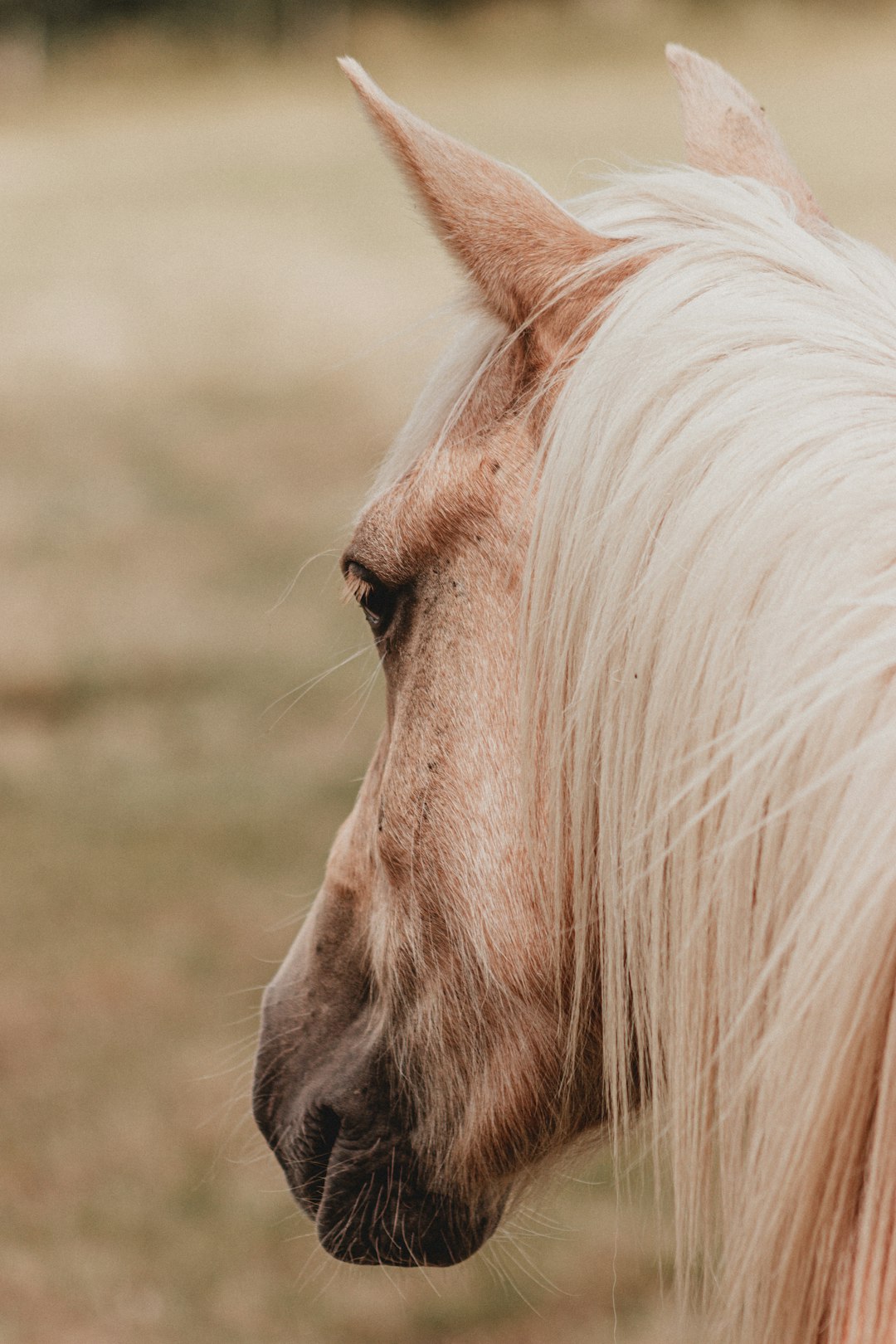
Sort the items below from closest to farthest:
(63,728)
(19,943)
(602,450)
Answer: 1. (602,450)
2. (19,943)
3. (63,728)

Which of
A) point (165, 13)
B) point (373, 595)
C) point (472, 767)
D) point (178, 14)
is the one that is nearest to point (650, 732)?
point (472, 767)

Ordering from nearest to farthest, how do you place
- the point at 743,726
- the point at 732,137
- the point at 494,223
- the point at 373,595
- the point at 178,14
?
the point at 743,726 → the point at 494,223 → the point at 373,595 → the point at 732,137 → the point at 178,14

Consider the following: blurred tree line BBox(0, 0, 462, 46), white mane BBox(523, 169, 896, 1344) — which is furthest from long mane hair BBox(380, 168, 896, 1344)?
blurred tree line BBox(0, 0, 462, 46)

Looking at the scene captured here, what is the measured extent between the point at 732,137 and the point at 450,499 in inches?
19.5

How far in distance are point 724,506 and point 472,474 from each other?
0.25m

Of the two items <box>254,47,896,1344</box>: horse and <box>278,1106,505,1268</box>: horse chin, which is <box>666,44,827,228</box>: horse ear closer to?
<box>254,47,896,1344</box>: horse

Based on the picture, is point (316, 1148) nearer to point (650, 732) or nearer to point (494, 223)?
point (650, 732)

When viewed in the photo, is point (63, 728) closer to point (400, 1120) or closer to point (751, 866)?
point (400, 1120)

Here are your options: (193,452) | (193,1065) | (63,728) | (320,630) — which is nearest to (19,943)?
(193,1065)

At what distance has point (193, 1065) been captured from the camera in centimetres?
338

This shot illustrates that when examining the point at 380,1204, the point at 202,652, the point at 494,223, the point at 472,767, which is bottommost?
the point at 202,652

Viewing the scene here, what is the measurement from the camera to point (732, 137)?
1.31 meters

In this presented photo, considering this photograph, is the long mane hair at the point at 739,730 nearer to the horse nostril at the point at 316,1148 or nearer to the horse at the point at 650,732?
the horse at the point at 650,732

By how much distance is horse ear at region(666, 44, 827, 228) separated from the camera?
1.27 meters
